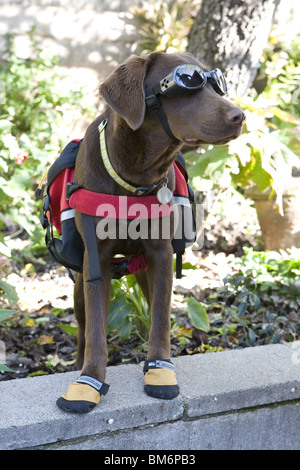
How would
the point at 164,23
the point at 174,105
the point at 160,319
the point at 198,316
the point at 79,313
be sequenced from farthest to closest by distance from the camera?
the point at 164,23 → the point at 198,316 → the point at 79,313 → the point at 160,319 → the point at 174,105

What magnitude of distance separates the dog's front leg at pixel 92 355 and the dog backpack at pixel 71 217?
0.33 ft

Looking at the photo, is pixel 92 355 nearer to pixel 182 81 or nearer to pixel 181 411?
pixel 181 411

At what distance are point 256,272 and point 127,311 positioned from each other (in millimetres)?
→ 1175

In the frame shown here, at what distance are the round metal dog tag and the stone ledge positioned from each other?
2.32ft

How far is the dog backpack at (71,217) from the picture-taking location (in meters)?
2.11

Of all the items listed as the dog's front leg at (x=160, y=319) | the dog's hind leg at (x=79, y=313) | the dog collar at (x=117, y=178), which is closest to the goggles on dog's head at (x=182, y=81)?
the dog collar at (x=117, y=178)

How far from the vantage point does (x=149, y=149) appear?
6.18ft

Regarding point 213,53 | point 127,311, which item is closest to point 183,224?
point 127,311

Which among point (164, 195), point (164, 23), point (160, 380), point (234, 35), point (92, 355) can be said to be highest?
point (164, 195)

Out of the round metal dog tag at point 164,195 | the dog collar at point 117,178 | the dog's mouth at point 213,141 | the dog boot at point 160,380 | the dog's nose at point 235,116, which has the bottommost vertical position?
the dog boot at point 160,380

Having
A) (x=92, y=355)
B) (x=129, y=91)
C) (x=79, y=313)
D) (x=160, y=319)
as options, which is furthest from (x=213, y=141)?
(x=79, y=313)

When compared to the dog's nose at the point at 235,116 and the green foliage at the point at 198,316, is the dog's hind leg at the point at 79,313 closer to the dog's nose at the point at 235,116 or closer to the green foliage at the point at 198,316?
the green foliage at the point at 198,316

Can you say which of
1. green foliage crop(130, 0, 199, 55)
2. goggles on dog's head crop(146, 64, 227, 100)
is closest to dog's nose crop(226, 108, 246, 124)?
goggles on dog's head crop(146, 64, 227, 100)

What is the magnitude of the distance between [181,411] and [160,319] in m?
0.34
